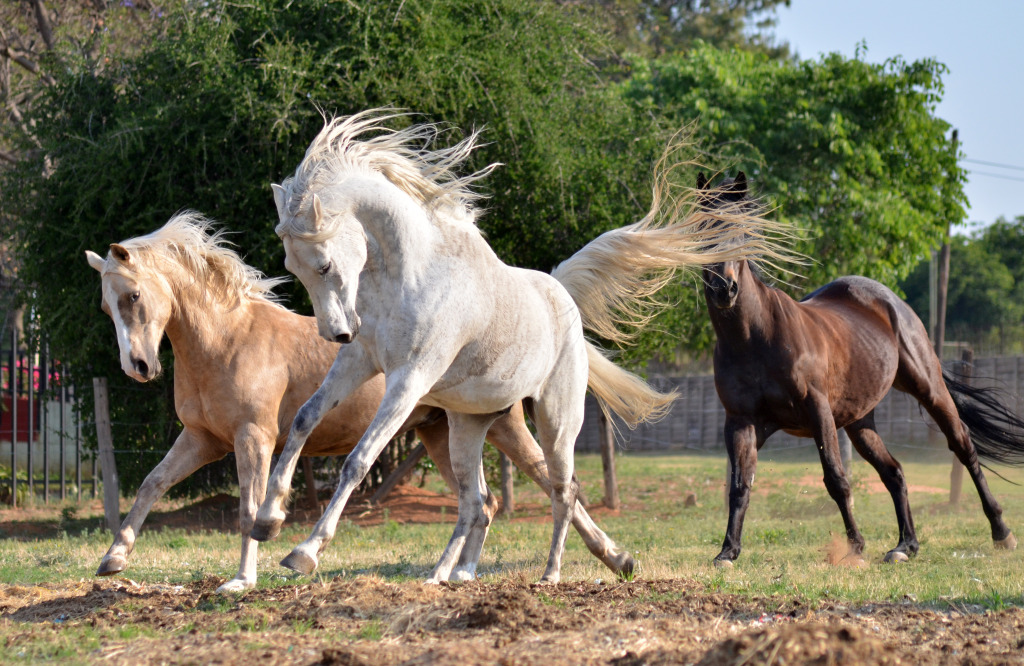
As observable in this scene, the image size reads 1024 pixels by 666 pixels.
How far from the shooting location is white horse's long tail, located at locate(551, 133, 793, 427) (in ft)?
18.6

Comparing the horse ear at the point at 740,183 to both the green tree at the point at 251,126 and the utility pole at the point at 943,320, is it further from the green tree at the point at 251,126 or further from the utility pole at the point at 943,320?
the utility pole at the point at 943,320

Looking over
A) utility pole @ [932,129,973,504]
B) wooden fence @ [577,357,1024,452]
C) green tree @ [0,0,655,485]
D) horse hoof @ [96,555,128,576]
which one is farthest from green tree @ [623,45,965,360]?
horse hoof @ [96,555,128,576]

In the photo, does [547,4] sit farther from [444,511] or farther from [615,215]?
[444,511]

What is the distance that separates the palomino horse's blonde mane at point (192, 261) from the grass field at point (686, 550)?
5.65 feet

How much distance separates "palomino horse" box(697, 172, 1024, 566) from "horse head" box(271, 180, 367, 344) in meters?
2.80

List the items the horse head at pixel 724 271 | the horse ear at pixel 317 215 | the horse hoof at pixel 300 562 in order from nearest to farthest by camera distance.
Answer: the horse hoof at pixel 300 562, the horse ear at pixel 317 215, the horse head at pixel 724 271

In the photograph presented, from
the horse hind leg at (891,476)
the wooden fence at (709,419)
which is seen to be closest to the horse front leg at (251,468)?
the horse hind leg at (891,476)

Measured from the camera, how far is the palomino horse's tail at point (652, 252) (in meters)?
5.66

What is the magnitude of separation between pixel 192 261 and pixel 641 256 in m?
2.69

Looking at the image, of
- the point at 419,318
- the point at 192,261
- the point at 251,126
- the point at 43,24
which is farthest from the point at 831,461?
the point at 43,24

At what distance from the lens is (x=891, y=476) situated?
803 cm

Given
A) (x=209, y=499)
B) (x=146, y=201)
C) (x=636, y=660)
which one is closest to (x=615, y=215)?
(x=146, y=201)

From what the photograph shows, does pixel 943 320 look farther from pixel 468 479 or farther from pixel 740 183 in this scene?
pixel 468 479

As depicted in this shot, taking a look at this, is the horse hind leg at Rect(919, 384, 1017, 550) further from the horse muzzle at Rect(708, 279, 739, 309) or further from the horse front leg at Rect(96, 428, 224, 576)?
the horse front leg at Rect(96, 428, 224, 576)
